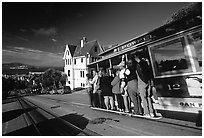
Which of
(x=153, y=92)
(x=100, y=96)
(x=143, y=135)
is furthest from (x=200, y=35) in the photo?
(x=100, y=96)

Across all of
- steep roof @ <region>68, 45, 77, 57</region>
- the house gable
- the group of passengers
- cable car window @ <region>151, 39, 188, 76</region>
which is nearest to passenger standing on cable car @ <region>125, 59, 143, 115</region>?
the group of passengers

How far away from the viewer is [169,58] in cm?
506

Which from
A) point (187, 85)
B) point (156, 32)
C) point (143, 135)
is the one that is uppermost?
point (156, 32)

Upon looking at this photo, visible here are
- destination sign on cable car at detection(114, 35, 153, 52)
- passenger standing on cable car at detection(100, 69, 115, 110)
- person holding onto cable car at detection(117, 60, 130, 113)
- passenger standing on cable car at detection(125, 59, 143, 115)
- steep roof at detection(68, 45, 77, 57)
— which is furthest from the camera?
steep roof at detection(68, 45, 77, 57)

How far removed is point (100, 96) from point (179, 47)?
4.56 metres

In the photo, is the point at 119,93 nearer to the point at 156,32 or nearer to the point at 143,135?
the point at 143,135

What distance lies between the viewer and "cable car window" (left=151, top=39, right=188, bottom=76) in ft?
15.2

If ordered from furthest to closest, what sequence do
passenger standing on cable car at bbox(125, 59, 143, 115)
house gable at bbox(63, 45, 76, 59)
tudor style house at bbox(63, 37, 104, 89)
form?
house gable at bbox(63, 45, 76, 59)
tudor style house at bbox(63, 37, 104, 89)
passenger standing on cable car at bbox(125, 59, 143, 115)

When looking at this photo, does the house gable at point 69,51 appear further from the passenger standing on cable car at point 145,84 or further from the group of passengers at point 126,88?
the passenger standing on cable car at point 145,84

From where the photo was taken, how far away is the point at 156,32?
4973 mm

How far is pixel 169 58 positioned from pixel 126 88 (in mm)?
2262

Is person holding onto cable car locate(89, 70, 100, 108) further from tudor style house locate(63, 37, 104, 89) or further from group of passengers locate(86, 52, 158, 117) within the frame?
tudor style house locate(63, 37, 104, 89)

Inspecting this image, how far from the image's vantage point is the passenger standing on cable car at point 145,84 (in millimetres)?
5238

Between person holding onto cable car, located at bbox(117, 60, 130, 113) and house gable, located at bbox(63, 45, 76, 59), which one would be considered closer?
person holding onto cable car, located at bbox(117, 60, 130, 113)
